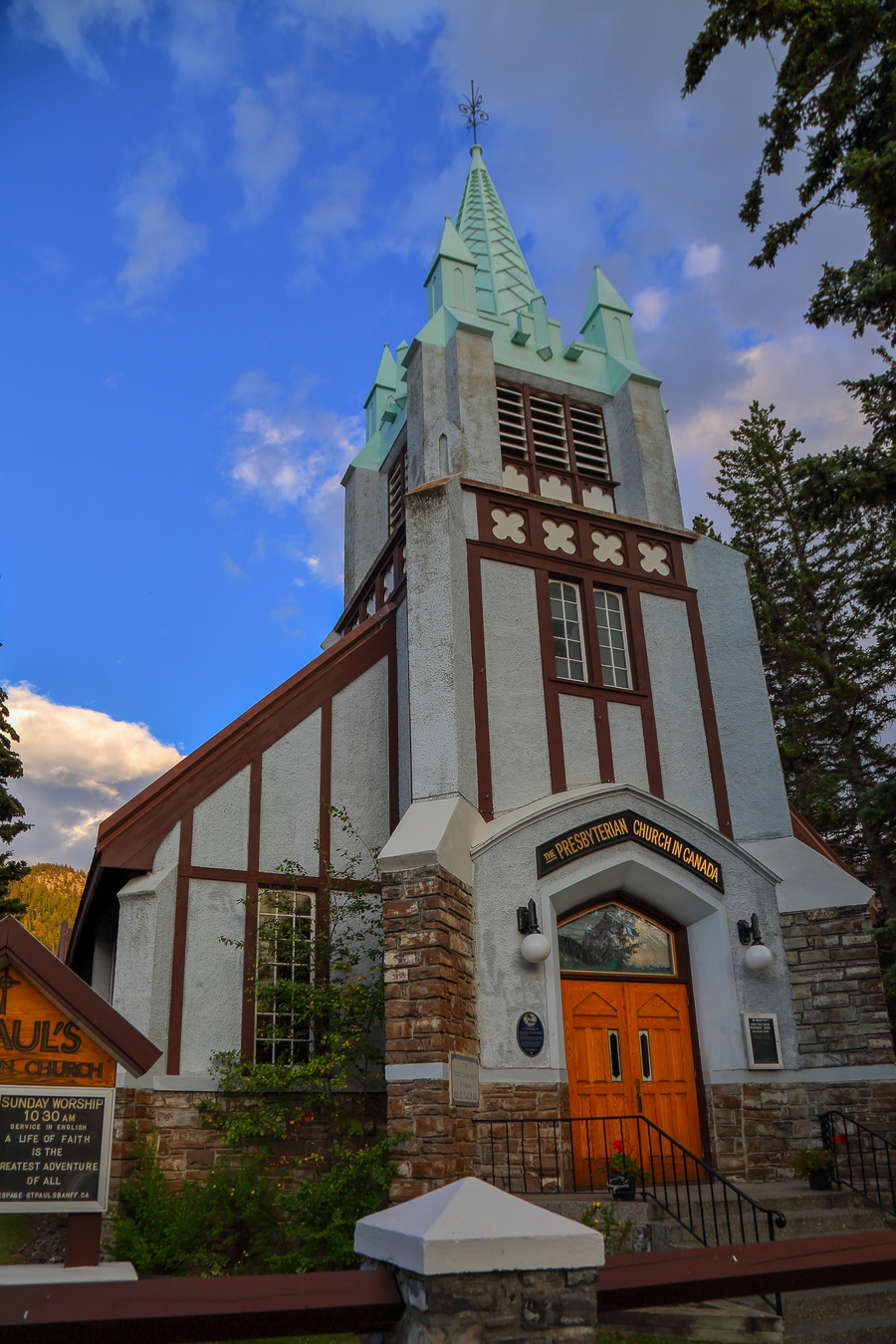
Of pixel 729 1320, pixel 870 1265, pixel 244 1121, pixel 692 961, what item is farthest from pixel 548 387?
pixel 870 1265

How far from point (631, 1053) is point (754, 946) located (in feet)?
6.52

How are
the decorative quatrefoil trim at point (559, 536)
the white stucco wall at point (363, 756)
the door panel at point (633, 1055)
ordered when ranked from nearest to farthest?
1. the door panel at point (633, 1055)
2. the white stucco wall at point (363, 756)
3. the decorative quatrefoil trim at point (559, 536)

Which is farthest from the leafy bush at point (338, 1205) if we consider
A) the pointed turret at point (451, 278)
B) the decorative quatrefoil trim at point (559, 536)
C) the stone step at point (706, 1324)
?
the pointed turret at point (451, 278)

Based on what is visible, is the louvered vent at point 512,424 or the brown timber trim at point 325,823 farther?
the louvered vent at point 512,424

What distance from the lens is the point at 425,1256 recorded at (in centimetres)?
300

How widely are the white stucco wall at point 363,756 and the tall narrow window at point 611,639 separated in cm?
313

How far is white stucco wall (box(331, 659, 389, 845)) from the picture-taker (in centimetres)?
1284

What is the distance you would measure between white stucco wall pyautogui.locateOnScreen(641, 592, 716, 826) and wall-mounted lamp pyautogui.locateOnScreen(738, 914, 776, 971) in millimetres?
1529

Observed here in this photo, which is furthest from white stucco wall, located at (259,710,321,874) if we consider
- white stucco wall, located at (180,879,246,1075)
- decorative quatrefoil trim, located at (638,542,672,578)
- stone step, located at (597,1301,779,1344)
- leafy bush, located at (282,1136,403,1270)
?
stone step, located at (597,1301,779,1344)

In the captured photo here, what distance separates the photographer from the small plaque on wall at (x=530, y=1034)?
1036 centimetres

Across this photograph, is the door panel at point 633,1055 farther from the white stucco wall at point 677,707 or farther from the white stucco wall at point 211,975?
the white stucco wall at point 211,975

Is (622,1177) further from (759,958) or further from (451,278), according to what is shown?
(451,278)

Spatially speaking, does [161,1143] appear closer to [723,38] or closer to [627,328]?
[723,38]

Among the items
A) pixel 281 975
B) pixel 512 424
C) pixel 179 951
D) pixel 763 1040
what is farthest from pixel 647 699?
pixel 179 951
